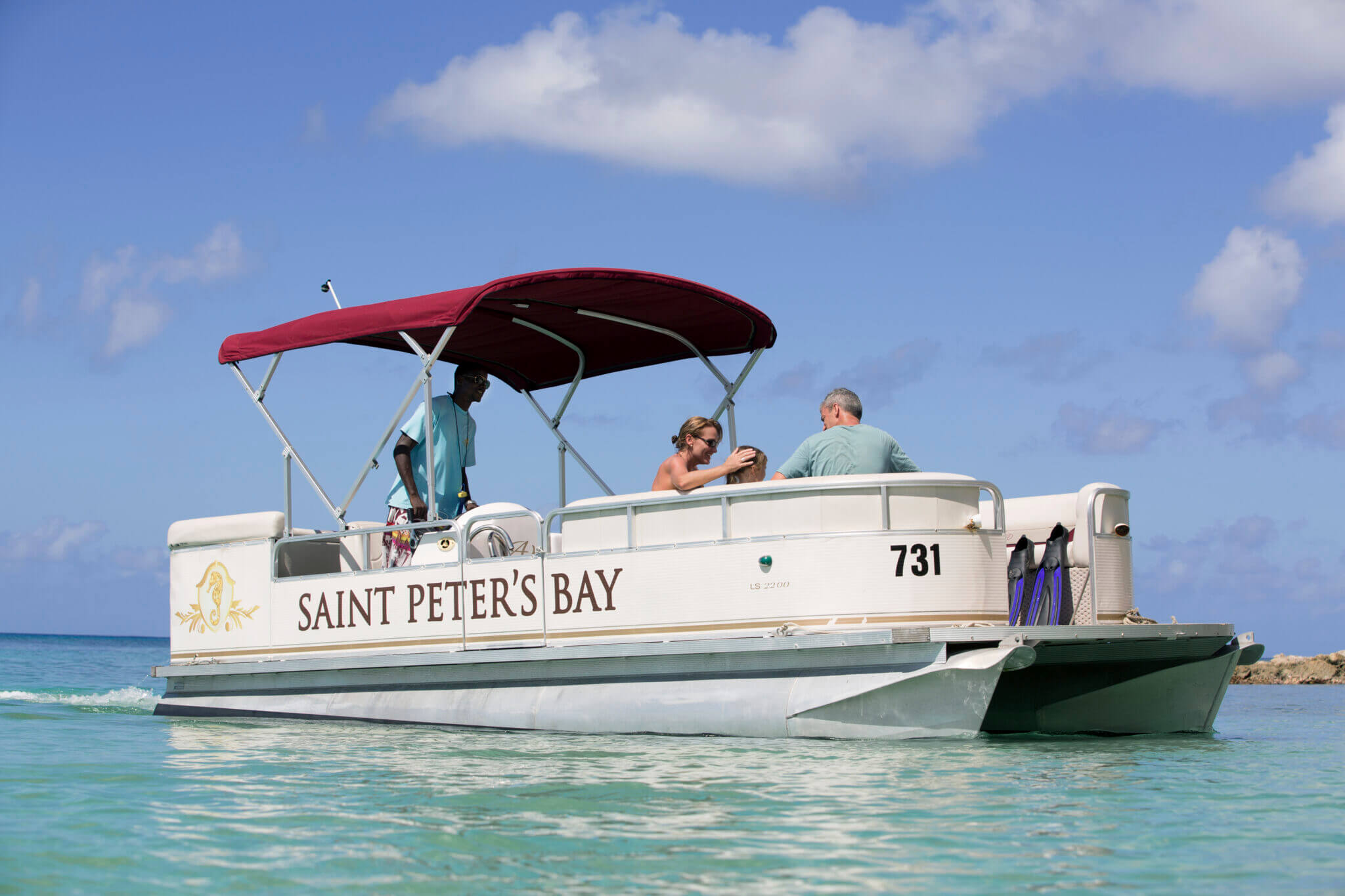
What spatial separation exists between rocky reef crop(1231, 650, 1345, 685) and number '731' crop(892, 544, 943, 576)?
19.2 m

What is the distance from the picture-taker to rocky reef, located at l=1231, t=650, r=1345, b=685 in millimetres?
24406

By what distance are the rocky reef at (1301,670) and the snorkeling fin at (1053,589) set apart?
59.7 ft

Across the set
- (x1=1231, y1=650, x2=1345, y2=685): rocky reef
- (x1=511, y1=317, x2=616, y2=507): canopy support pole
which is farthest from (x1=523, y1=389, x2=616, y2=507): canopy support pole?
(x1=1231, y1=650, x2=1345, y2=685): rocky reef

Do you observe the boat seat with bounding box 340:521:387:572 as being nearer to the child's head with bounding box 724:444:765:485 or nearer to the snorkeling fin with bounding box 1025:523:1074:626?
→ the child's head with bounding box 724:444:765:485

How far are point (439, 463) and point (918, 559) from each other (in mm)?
4198

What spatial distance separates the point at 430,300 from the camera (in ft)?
28.3

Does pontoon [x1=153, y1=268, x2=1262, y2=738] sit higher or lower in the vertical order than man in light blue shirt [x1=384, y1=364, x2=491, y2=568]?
lower

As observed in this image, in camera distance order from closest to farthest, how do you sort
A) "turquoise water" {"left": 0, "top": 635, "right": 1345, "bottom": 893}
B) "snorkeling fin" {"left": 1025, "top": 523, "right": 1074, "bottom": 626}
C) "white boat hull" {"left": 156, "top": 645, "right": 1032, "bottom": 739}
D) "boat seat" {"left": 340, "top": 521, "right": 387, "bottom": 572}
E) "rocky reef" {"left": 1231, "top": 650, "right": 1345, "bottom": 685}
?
"turquoise water" {"left": 0, "top": 635, "right": 1345, "bottom": 893} → "white boat hull" {"left": 156, "top": 645, "right": 1032, "bottom": 739} → "snorkeling fin" {"left": 1025, "top": 523, "right": 1074, "bottom": 626} → "boat seat" {"left": 340, "top": 521, "right": 387, "bottom": 572} → "rocky reef" {"left": 1231, "top": 650, "right": 1345, "bottom": 685}

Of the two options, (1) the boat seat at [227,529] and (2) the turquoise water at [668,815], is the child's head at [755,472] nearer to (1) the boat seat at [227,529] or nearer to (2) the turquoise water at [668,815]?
(2) the turquoise water at [668,815]

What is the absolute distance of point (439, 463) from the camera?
9.75m

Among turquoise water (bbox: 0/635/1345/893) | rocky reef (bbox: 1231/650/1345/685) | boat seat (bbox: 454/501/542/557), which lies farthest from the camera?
rocky reef (bbox: 1231/650/1345/685)

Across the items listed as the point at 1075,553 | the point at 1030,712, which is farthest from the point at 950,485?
the point at 1030,712

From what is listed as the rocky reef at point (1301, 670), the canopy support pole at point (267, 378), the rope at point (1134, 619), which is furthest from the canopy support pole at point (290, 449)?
the rocky reef at point (1301, 670)

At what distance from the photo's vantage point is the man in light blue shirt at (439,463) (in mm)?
9234
